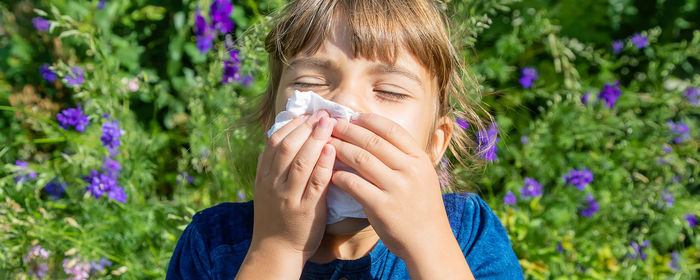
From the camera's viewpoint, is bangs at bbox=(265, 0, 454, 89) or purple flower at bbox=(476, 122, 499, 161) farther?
purple flower at bbox=(476, 122, 499, 161)

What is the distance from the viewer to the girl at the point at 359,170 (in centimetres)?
120

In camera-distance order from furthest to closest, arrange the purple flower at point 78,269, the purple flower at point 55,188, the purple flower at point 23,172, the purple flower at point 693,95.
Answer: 1. the purple flower at point 693,95
2. the purple flower at point 55,188
3. the purple flower at point 23,172
4. the purple flower at point 78,269

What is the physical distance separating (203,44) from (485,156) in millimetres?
1196

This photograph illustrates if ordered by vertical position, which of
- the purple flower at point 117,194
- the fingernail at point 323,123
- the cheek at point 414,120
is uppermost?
the fingernail at point 323,123

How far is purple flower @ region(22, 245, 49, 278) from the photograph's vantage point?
205cm

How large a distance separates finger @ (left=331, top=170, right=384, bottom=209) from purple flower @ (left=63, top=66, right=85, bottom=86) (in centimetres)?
144

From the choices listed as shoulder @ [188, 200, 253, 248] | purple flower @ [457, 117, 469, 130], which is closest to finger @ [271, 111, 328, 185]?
shoulder @ [188, 200, 253, 248]

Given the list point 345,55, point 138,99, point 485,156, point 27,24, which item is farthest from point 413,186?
point 27,24

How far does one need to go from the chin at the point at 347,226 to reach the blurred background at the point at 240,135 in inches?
27.9

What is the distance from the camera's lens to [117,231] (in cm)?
223

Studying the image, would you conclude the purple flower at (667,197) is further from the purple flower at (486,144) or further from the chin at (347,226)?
the chin at (347,226)

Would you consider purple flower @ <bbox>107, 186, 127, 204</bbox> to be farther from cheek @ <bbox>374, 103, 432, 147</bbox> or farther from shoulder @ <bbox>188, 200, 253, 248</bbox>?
cheek @ <bbox>374, 103, 432, 147</bbox>

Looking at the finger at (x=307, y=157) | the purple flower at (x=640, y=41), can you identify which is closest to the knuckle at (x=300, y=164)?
the finger at (x=307, y=157)

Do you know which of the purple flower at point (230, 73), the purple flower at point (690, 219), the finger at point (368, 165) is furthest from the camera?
the purple flower at point (690, 219)
